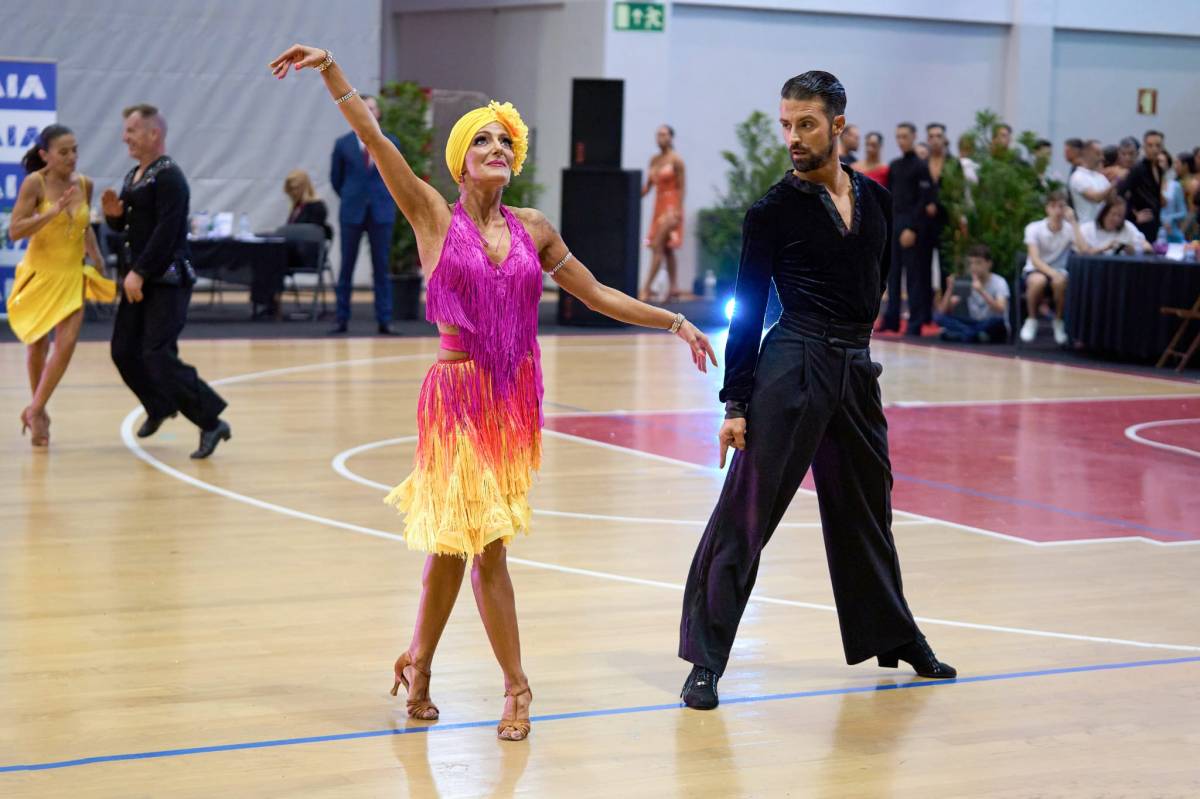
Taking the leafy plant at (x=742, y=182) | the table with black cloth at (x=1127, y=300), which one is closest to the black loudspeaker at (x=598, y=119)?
the leafy plant at (x=742, y=182)

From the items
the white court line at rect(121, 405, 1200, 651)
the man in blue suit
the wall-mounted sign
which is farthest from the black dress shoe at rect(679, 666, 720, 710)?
the wall-mounted sign

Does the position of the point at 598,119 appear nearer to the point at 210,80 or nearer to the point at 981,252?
the point at 981,252

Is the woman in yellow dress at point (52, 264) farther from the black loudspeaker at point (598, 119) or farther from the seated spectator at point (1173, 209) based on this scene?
the seated spectator at point (1173, 209)

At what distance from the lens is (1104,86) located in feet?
80.1

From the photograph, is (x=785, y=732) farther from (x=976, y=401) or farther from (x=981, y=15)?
(x=981, y=15)

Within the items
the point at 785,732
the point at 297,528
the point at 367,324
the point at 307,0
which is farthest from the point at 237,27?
the point at 785,732

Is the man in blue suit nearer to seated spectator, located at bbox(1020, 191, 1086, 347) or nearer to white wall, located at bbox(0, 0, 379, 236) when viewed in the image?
white wall, located at bbox(0, 0, 379, 236)

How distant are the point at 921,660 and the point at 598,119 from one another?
12.8 meters

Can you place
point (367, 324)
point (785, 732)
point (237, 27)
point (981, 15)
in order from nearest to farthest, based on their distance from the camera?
1. point (785, 732)
2. point (367, 324)
3. point (237, 27)
4. point (981, 15)

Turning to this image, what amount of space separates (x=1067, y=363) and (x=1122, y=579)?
8.60 m

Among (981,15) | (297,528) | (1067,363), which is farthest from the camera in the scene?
(981,15)

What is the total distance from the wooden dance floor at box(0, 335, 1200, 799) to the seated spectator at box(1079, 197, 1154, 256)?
539 centimetres

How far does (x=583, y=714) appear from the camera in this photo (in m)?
4.91

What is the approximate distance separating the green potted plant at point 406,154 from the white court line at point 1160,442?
8.38m
